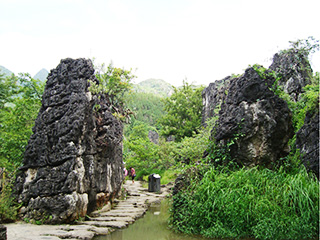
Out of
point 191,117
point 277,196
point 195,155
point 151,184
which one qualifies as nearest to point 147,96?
point 191,117

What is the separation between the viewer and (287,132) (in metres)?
6.13

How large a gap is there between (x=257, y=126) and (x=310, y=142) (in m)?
1.06

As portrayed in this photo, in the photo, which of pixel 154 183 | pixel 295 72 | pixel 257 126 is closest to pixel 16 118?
pixel 154 183

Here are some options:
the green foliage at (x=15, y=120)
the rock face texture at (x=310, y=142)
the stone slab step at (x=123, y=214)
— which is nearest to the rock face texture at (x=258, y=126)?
the rock face texture at (x=310, y=142)

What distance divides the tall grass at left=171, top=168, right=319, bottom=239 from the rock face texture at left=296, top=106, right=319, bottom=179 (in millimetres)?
200

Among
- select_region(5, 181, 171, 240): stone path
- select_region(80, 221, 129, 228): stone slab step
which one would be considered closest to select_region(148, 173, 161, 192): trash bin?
select_region(5, 181, 171, 240): stone path

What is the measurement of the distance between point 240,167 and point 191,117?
18.1 metres

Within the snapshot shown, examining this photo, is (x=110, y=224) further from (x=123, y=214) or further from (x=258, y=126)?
(x=258, y=126)

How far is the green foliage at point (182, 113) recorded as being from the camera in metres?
23.5

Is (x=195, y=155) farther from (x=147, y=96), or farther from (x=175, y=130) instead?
(x=147, y=96)

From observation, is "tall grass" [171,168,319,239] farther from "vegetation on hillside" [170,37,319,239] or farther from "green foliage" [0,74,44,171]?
"green foliage" [0,74,44,171]

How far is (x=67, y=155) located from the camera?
6781mm

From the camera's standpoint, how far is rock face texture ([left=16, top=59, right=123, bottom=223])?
6.48 meters

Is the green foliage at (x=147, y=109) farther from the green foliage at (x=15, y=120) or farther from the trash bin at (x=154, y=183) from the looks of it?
the trash bin at (x=154, y=183)
